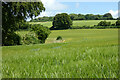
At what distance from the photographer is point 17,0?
25.0 m

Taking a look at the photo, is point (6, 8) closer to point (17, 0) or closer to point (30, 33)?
point (17, 0)

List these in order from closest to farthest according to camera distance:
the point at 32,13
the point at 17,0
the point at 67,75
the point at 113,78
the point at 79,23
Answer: the point at 113,78
the point at 67,75
the point at 17,0
the point at 32,13
the point at 79,23

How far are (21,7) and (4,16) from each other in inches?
136

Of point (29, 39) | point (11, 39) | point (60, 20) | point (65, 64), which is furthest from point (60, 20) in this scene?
point (65, 64)

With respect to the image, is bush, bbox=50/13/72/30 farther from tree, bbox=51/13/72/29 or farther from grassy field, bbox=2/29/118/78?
grassy field, bbox=2/29/118/78

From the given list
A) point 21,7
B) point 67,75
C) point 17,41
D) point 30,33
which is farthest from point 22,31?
point 67,75

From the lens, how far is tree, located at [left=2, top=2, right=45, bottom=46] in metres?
25.8

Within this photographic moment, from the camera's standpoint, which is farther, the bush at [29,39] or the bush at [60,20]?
the bush at [60,20]

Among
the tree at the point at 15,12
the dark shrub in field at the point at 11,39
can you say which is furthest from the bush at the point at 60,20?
the tree at the point at 15,12

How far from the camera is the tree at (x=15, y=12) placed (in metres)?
25.8

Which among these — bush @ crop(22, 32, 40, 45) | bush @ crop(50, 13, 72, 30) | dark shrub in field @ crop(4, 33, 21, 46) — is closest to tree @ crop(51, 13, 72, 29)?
bush @ crop(50, 13, 72, 30)

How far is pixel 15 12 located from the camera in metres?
26.6

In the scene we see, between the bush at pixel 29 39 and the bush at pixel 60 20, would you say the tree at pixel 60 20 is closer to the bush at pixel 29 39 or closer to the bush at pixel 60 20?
the bush at pixel 60 20

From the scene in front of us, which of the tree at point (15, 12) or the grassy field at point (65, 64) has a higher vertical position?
the tree at point (15, 12)
